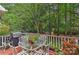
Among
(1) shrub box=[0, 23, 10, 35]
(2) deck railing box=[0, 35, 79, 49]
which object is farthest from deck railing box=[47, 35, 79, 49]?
(1) shrub box=[0, 23, 10, 35]

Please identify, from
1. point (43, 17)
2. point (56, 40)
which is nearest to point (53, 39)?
point (56, 40)

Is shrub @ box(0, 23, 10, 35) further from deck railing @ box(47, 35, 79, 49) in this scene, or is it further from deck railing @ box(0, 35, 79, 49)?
deck railing @ box(47, 35, 79, 49)

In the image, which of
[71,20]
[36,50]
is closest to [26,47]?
[36,50]

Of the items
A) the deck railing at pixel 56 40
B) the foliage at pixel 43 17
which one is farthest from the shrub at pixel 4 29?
the deck railing at pixel 56 40

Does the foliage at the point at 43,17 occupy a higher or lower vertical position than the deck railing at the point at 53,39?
higher

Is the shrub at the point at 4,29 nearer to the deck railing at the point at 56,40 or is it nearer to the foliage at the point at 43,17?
the foliage at the point at 43,17

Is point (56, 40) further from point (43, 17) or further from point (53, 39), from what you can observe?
point (43, 17)

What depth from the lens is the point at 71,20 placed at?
1473 millimetres

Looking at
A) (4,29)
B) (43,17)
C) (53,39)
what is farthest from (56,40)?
(4,29)

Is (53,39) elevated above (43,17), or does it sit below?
below

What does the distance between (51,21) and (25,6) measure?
0.81 feet

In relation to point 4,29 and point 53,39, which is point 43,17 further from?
point 4,29
